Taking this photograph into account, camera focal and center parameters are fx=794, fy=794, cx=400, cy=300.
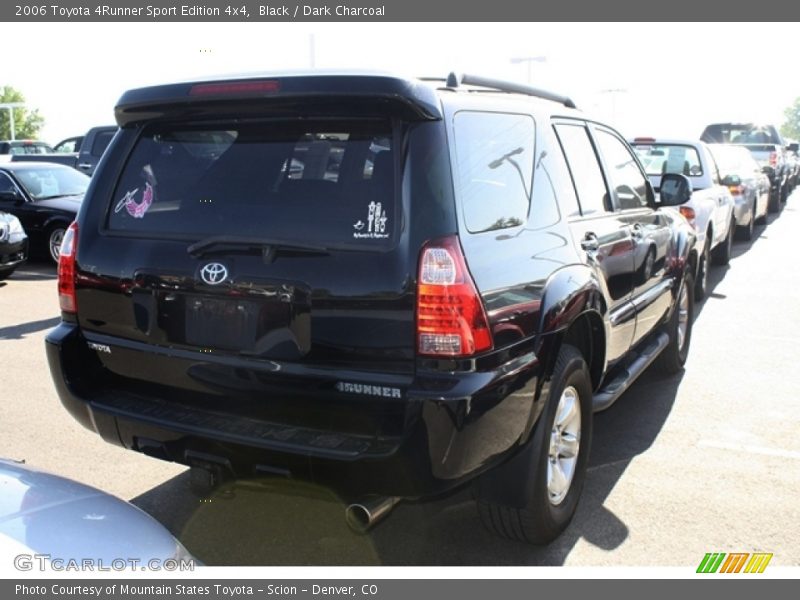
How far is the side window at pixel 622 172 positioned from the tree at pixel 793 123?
15197cm

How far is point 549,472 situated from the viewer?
136 inches

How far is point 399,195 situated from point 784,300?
7.78m

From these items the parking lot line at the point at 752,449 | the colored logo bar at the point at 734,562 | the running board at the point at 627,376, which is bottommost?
the parking lot line at the point at 752,449

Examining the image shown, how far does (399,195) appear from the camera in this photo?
9.20 ft

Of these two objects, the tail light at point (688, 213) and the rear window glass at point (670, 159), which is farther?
the rear window glass at point (670, 159)

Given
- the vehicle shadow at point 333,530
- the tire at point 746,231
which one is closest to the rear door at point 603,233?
the vehicle shadow at point 333,530

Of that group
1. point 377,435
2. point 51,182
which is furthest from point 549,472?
point 51,182

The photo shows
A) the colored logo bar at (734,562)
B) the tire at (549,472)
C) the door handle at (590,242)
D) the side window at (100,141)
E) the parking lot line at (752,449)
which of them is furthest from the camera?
the side window at (100,141)

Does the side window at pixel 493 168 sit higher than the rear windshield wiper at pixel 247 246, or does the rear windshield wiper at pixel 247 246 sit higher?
the side window at pixel 493 168

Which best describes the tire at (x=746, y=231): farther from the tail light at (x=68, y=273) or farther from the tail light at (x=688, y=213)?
the tail light at (x=68, y=273)

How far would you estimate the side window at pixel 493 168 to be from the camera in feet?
9.68

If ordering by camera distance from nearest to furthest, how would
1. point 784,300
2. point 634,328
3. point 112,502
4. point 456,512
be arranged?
point 112,502 < point 456,512 < point 634,328 < point 784,300

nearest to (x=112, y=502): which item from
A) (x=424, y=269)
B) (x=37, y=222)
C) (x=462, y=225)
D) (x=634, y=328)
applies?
(x=424, y=269)

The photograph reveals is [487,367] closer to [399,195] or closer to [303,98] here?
[399,195]
